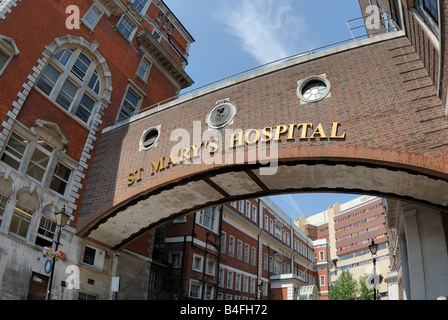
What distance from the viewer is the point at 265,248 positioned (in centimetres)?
4559

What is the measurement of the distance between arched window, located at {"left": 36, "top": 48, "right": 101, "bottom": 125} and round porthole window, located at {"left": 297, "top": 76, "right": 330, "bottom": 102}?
1369 cm

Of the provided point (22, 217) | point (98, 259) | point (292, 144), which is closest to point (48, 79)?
point (22, 217)

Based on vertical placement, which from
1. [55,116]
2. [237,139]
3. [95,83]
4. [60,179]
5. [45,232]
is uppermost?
[95,83]

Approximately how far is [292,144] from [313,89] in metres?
2.94

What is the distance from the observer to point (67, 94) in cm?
2117

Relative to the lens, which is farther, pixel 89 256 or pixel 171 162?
pixel 89 256

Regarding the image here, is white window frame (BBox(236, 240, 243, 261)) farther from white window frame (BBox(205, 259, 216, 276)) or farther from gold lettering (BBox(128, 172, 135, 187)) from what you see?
gold lettering (BBox(128, 172, 135, 187))

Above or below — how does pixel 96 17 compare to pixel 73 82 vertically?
above

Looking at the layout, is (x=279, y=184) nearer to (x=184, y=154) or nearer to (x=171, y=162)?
(x=184, y=154)

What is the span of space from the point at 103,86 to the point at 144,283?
528 inches

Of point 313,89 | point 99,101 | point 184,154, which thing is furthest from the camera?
point 99,101

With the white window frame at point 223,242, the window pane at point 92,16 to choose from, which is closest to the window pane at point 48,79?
the window pane at point 92,16

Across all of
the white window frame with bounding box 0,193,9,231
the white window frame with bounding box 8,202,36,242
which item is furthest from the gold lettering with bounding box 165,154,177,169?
the white window frame with bounding box 0,193,9,231

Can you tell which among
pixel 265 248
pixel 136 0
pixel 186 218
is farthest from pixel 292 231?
pixel 136 0
